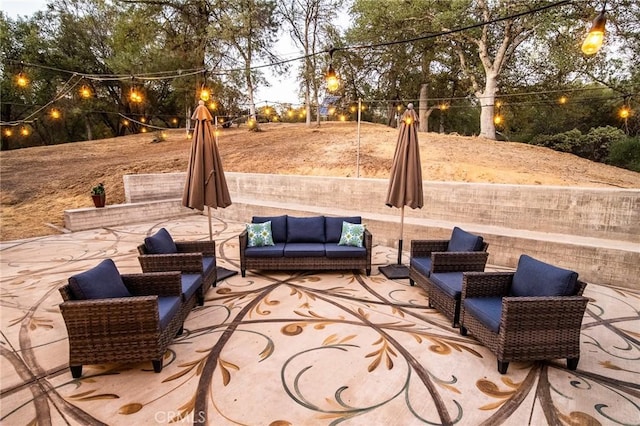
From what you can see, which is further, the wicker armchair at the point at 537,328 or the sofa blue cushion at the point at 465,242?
the sofa blue cushion at the point at 465,242

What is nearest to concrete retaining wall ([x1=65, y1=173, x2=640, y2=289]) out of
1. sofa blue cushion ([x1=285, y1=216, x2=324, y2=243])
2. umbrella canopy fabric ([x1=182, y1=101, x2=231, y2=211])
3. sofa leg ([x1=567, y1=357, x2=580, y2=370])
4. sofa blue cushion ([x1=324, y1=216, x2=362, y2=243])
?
sofa blue cushion ([x1=324, y1=216, x2=362, y2=243])

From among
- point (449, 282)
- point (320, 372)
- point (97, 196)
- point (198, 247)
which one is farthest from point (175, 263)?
point (97, 196)

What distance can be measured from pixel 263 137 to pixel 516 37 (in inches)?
470

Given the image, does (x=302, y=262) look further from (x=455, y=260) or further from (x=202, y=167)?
(x=455, y=260)

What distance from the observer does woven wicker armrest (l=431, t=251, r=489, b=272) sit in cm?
393

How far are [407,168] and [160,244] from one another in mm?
3668

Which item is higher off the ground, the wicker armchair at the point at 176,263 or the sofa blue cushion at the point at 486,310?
the wicker armchair at the point at 176,263

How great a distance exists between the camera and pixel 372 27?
45.7ft

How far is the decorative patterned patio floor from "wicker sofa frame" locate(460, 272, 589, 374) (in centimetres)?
17

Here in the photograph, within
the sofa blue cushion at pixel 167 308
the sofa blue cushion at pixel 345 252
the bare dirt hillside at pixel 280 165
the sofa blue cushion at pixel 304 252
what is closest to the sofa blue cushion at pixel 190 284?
the sofa blue cushion at pixel 167 308

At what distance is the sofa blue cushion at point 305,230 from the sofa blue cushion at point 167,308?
2362mm

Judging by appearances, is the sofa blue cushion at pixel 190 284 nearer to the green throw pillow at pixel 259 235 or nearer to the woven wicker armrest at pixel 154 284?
the woven wicker armrest at pixel 154 284

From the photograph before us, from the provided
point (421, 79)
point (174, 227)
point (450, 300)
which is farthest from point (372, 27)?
point (450, 300)

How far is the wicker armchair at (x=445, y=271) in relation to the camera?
3.52m
